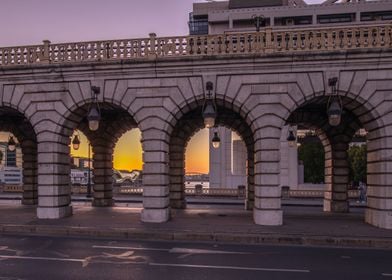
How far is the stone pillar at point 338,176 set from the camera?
2323 centimetres

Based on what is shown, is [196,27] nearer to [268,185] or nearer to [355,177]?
[355,177]

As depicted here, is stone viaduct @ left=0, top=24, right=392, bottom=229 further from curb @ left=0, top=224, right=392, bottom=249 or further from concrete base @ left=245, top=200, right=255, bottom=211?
concrete base @ left=245, top=200, right=255, bottom=211

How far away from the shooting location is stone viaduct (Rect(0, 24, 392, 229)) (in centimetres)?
1717

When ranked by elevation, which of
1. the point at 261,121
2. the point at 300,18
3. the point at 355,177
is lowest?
the point at 355,177

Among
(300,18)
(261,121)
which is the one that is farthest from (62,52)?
(300,18)

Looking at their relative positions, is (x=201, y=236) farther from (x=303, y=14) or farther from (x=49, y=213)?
(x=303, y=14)

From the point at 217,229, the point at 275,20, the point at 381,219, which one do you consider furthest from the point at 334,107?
the point at 275,20

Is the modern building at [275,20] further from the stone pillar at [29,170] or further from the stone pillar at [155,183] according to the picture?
the stone pillar at [155,183]

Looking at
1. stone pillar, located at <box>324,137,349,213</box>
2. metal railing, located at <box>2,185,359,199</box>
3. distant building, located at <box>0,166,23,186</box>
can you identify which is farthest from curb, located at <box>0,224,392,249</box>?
distant building, located at <box>0,166,23,186</box>

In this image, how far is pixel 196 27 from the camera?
8494 centimetres

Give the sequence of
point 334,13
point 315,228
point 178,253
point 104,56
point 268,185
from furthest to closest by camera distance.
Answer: point 334,13, point 104,56, point 268,185, point 315,228, point 178,253

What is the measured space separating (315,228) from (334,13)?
207 ft

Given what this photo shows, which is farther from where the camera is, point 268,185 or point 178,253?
point 268,185

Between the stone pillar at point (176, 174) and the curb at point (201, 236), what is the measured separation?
945 cm
